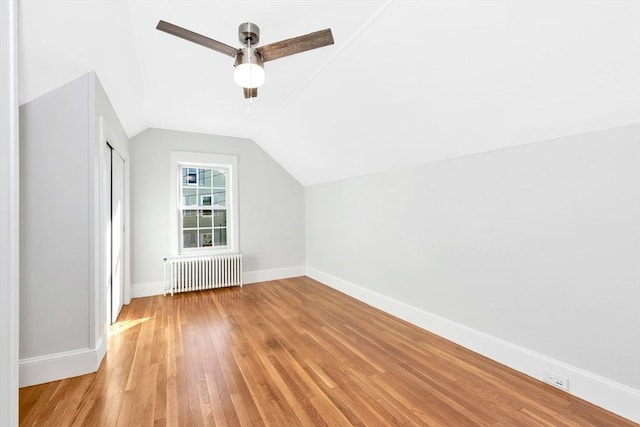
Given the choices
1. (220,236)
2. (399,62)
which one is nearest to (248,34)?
(399,62)

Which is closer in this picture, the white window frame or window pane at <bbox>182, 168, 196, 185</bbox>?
the white window frame

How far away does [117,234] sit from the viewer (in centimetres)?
356

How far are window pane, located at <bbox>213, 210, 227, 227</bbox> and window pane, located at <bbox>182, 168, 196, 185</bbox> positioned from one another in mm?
648

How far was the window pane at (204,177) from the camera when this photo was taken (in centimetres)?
491

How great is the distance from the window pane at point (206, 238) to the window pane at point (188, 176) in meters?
0.85

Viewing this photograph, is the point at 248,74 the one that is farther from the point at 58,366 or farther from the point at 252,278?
the point at 252,278

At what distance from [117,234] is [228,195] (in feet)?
6.15

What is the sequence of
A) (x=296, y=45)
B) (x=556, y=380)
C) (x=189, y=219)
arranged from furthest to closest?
1. (x=189, y=219)
2. (x=556, y=380)
3. (x=296, y=45)

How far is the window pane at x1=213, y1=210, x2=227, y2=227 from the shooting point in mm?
5039

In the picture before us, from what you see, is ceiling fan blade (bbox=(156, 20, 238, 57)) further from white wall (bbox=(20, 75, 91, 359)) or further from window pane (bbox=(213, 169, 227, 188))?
window pane (bbox=(213, 169, 227, 188))

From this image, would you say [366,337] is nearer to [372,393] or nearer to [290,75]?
[372,393]

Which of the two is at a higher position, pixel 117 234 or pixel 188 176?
pixel 188 176

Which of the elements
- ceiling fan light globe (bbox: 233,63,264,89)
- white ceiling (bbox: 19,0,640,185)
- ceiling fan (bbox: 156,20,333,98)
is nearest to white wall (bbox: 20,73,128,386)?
white ceiling (bbox: 19,0,640,185)

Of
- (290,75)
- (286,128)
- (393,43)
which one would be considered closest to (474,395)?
(393,43)
